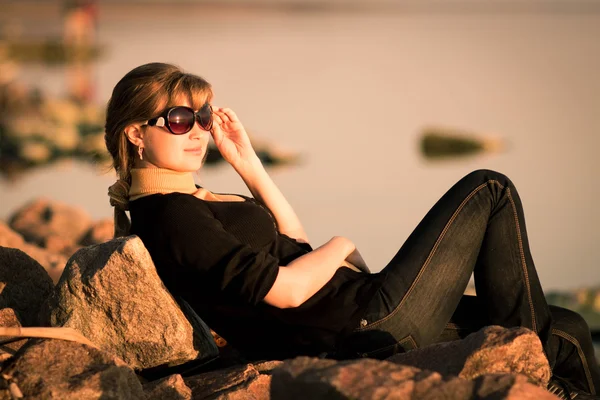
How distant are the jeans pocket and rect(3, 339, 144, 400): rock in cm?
98

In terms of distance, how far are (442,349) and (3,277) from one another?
5.99ft

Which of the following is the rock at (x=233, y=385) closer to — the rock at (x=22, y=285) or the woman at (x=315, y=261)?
the woman at (x=315, y=261)

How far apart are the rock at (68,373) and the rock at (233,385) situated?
0.90 feet

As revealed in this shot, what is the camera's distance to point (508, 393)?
8.57ft

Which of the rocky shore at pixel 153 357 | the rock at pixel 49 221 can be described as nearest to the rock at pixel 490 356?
the rocky shore at pixel 153 357

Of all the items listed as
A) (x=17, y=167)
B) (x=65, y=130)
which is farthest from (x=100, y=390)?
(x=65, y=130)

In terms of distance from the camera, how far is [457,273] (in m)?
3.88

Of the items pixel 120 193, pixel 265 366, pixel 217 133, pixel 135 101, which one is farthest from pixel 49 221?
pixel 265 366

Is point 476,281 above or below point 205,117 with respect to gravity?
below

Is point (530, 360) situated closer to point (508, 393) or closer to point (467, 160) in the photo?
point (508, 393)

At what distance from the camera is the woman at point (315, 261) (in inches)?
142

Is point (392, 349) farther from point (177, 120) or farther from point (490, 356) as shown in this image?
point (177, 120)

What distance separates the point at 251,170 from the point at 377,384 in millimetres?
1971

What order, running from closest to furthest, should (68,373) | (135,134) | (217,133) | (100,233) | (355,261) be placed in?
(68,373) < (135,134) < (355,261) < (217,133) < (100,233)
